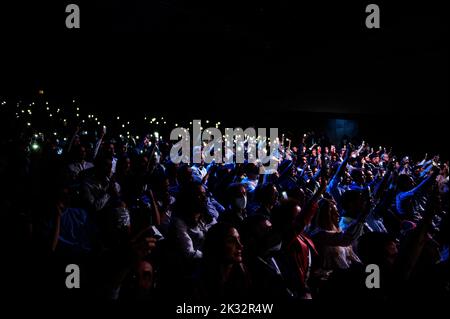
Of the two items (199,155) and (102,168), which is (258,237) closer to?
(102,168)

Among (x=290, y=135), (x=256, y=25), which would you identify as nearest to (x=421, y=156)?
(x=290, y=135)

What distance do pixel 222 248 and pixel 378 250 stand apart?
106 cm

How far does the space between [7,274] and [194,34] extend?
861cm

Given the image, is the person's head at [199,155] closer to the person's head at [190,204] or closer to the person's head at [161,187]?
the person's head at [161,187]

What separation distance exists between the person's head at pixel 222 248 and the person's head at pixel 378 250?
0.88 metres

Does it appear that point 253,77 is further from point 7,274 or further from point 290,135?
point 7,274

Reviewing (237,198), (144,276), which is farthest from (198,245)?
(144,276)

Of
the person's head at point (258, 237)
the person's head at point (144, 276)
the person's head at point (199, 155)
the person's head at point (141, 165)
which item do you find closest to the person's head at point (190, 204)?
the person's head at point (258, 237)

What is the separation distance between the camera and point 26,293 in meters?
2.18

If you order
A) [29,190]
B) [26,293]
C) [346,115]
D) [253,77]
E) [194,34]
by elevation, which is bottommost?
[26,293]

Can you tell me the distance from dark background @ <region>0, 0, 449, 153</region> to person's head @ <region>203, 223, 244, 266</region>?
265 inches

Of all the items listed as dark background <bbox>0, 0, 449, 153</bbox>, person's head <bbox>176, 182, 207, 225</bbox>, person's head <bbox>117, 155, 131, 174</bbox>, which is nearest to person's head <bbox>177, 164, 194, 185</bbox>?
person's head <bbox>117, 155, 131, 174</bbox>

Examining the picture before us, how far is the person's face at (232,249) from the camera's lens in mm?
2487

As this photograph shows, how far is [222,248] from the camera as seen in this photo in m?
2.48
